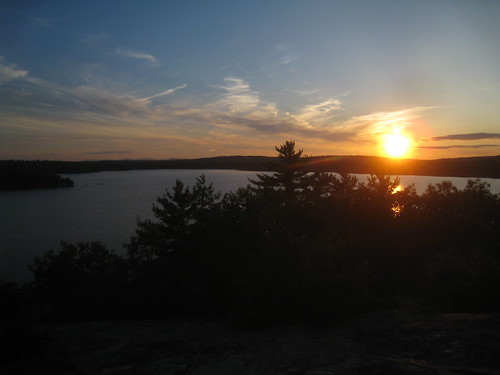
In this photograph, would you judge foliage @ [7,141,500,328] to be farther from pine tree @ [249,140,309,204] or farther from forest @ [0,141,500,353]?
pine tree @ [249,140,309,204]

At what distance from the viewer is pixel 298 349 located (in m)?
6.34

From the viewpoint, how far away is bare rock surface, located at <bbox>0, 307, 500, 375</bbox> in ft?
17.4

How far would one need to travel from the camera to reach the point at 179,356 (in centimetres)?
647

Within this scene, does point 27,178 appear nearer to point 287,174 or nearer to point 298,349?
point 287,174

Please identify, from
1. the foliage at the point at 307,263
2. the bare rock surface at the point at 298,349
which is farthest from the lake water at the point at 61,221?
the bare rock surface at the point at 298,349

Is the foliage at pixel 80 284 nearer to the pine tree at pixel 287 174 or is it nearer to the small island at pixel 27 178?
the pine tree at pixel 287 174

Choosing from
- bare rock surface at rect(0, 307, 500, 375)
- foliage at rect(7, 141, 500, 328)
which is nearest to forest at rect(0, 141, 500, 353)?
foliage at rect(7, 141, 500, 328)

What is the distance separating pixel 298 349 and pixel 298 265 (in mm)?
2712

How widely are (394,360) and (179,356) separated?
357 centimetres

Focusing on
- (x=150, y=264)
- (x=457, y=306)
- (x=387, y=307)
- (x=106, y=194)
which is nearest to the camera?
(x=457, y=306)

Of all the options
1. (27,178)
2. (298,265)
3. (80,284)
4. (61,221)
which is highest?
(298,265)

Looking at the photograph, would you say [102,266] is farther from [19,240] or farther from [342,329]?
[19,240]

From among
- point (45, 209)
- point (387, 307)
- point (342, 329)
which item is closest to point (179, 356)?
point (342, 329)

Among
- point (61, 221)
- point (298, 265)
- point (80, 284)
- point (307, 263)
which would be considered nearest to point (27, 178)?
point (61, 221)
